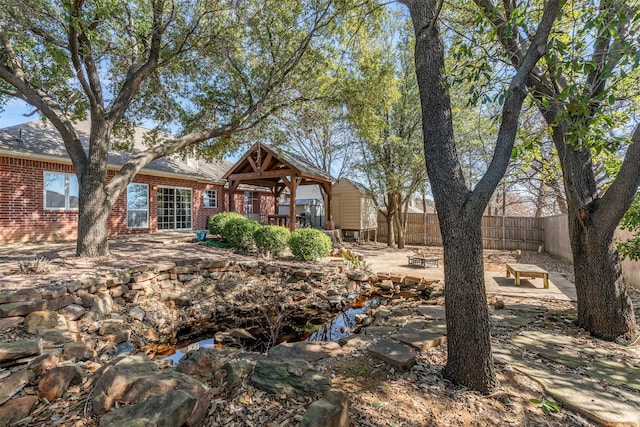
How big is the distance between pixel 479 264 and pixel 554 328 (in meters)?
2.61

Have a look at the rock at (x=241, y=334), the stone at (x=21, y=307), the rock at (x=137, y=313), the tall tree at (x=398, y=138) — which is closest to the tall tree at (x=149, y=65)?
the rock at (x=137, y=313)

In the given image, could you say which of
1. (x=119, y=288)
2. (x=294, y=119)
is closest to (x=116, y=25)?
(x=294, y=119)

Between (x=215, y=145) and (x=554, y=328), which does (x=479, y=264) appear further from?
(x=215, y=145)

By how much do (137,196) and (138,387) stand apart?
37.1ft

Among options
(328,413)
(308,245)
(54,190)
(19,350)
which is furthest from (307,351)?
(54,190)

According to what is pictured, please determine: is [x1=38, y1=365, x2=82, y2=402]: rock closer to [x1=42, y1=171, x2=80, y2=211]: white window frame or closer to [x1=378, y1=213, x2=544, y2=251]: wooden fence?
[x1=42, y1=171, x2=80, y2=211]: white window frame

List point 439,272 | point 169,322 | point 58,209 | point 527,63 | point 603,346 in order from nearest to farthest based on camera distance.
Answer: point 527,63 < point 603,346 < point 169,322 < point 439,272 < point 58,209

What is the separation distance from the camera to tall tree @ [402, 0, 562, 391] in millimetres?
2395

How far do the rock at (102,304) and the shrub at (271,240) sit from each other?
13.0 ft

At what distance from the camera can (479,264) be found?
96.7 inches

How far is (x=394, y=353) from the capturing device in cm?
296

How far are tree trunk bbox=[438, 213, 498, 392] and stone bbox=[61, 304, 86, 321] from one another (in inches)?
198

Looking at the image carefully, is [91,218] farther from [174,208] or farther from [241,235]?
[174,208]

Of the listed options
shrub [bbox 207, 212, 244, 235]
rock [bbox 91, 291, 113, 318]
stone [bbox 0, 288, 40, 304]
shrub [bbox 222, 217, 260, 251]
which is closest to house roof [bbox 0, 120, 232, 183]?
shrub [bbox 207, 212, 244, 235]
